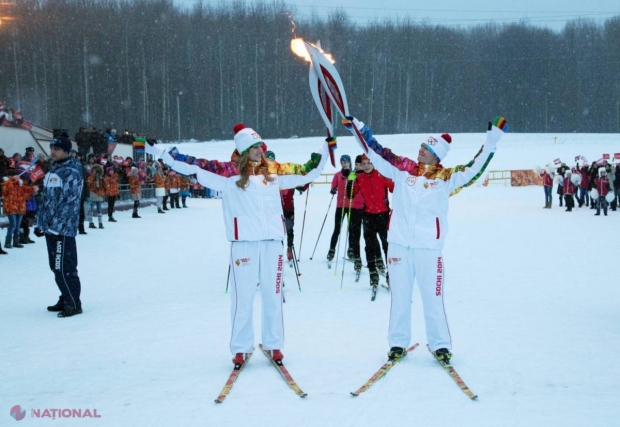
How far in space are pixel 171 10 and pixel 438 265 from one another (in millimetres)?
70618

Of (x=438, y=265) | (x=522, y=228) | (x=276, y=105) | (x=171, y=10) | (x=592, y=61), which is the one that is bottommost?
(x=522, y=228)

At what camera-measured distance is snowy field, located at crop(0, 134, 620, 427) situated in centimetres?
424

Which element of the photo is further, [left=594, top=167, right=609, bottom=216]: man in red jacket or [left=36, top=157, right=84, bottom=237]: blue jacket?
[left=594, top=167, right=609, bottom=216]: man in red jacket

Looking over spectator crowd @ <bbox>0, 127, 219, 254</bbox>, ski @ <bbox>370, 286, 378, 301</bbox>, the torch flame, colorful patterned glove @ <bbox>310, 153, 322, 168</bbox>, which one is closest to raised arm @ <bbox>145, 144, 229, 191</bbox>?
spectator crowd @ <bbox>0, 127, 219, 254</bbox>

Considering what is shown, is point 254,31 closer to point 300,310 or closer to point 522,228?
point 522,228

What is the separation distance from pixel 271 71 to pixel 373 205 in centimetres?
6227

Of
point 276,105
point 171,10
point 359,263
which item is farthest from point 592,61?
point 359,263

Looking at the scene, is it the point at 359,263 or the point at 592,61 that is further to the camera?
the point at 592,61

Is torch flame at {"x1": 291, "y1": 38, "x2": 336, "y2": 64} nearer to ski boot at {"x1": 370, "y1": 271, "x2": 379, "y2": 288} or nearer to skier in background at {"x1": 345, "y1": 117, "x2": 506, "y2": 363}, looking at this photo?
skier in background at {"x1": 345, "y1": 117, "x2": 506, "y2": 363}

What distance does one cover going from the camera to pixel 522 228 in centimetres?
1697
